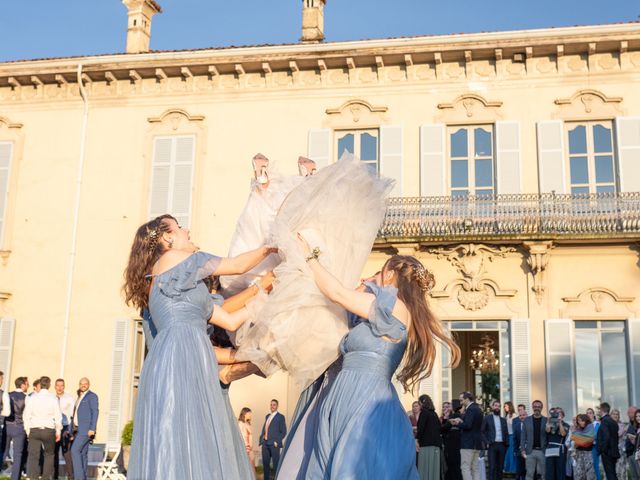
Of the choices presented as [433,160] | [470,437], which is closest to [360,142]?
[433,160]

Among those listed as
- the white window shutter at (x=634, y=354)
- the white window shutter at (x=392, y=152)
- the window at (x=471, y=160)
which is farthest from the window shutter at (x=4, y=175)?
the white window shutter at (x=634, y=354)

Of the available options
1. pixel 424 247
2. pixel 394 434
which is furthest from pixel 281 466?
pixel 424 247

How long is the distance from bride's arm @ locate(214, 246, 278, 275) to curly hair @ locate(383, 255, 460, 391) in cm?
79

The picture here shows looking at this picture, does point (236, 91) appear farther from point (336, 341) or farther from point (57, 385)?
point (336, 341)

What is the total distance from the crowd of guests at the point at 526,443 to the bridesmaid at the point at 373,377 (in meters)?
6.57

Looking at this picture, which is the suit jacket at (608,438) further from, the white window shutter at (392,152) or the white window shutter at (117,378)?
the white window shutter at (117,378)

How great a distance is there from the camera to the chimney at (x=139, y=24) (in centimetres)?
1945

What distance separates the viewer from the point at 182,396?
450 centimetres

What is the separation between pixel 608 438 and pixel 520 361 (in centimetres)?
353

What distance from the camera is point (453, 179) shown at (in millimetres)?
16875

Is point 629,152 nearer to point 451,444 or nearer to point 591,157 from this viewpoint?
point 591,157

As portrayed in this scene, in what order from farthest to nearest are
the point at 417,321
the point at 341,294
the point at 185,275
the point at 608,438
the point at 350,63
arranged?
1. the point at 350,63
2. the point at 608,438
3. the point at 417,321
4. the point at 341,294
5. the point at 185,275

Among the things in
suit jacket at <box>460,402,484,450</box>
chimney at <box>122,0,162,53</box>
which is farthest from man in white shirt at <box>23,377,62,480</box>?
chimney at <box>122,0,162,53</box>

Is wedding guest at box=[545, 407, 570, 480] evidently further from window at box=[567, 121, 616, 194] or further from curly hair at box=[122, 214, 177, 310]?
curly hair at box=[122, 214, 177, 310]
